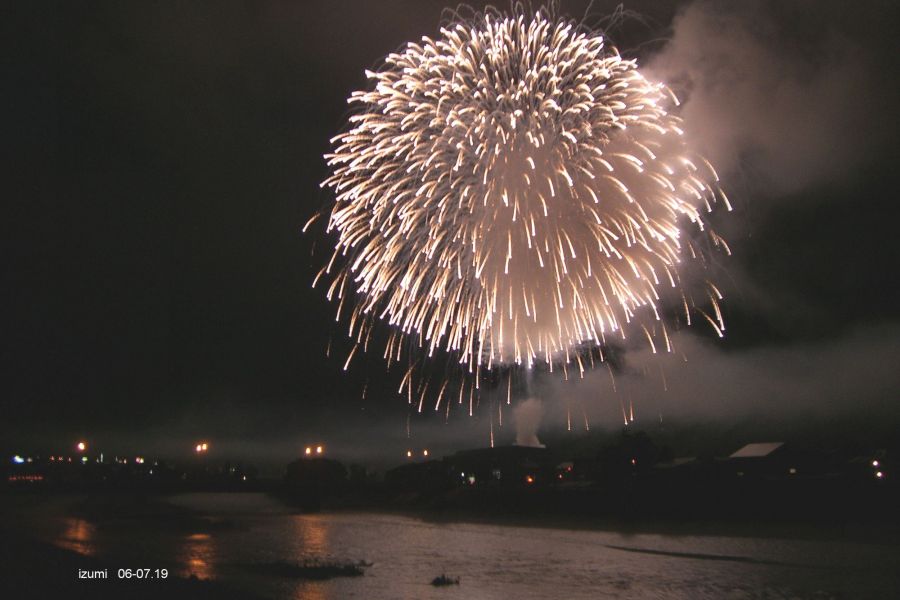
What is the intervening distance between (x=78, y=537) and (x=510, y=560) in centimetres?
2436

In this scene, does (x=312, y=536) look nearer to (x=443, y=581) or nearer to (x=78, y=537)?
(x=78, y=537)

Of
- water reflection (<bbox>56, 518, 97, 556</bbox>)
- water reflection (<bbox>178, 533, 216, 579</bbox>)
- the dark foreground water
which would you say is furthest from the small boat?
water reflection (<bbox>56, 518, 97, 556</bbox>)

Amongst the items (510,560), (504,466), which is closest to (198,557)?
(510,560)

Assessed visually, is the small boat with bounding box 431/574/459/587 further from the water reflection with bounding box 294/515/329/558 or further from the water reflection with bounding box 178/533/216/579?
the water reflection with bounding box 294/515/329/558

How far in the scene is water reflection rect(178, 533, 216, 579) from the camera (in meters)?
29.6

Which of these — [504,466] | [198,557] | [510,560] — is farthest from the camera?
[504,466]

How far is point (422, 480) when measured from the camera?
3797 inches

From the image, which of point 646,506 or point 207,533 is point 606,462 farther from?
point 207,533

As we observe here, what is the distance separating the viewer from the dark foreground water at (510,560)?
26.6 meters

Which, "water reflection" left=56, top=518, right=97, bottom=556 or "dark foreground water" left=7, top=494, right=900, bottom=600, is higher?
"water reflection" left=56, top=518, right=97, bottom=556

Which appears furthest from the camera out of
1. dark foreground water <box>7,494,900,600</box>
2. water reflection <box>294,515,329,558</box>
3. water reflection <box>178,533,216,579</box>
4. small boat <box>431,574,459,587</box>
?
water reflection <box>294,515,329,558</box>

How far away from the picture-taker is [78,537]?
4266 cm

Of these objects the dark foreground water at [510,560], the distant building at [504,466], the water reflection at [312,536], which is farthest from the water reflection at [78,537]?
the distant building at [504,466]

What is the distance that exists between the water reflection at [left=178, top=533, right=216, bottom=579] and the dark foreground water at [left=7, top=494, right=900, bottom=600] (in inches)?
2.1
